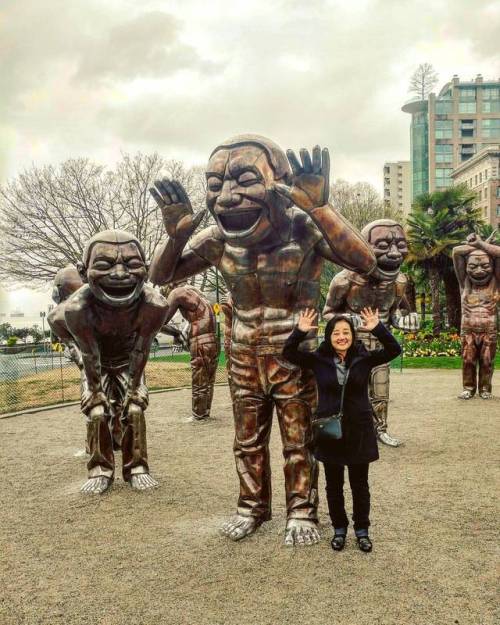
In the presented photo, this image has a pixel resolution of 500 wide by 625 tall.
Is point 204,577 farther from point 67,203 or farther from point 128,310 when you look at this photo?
point 67,203

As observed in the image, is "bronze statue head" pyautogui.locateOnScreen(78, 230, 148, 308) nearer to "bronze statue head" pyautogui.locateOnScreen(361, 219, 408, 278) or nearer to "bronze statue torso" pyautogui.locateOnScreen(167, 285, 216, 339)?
"bronze statue head" pyautogui.locateOnScreen(361, 219, 408, 278)

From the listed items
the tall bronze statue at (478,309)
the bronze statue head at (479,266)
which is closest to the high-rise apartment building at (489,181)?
the tall bronze statue at (478,309)

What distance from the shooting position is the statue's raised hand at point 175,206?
13.5 ft

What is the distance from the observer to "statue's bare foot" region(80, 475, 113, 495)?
5.45 m

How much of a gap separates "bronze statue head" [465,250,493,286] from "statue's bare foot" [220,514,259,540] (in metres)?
6.93

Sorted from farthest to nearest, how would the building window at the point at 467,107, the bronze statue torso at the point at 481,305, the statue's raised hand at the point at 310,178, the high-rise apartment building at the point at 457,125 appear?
1. the building window at the point at 467,107
2. the high-rise apartment building at the point at 457,125
3. the bronze statue torso at the point at 481,305
4. the statue's raised hand at the point at 310,178

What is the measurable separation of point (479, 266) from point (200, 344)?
14.9 feet

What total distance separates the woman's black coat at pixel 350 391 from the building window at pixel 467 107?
7894 centimetres

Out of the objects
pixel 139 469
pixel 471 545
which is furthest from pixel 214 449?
pixel 471 545

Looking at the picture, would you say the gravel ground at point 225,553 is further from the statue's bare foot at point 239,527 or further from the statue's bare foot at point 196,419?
the statue's bare foot at point 196,419

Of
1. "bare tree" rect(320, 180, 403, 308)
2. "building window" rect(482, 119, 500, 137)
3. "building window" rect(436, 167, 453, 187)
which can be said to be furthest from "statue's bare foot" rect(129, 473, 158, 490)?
"building window" rect(482, 119, 500, 137)

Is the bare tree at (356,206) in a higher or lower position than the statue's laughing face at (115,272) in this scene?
higher

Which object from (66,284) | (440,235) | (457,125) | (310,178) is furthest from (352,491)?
(457,125)

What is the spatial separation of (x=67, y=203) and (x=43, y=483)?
19.2m
